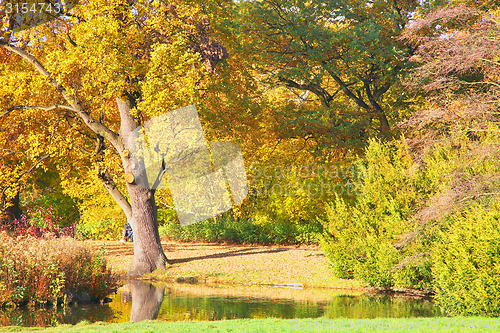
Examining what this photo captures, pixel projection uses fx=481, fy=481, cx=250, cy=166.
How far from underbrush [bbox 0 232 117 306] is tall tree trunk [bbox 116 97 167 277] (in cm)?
428

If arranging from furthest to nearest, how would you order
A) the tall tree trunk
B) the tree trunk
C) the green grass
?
the tall tree trunk → the tree trunk → the green grass

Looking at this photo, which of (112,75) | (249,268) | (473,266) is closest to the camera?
→ (473,266)

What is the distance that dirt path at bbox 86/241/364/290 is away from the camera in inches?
540

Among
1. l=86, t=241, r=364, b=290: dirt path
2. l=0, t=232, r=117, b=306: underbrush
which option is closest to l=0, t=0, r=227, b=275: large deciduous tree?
l=86, t=241, r=364, b=290: dirt path

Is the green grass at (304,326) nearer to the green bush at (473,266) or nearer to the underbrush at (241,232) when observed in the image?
the green bush at (473,266)

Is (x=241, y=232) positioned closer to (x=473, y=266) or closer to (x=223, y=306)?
(x=223, y=306)

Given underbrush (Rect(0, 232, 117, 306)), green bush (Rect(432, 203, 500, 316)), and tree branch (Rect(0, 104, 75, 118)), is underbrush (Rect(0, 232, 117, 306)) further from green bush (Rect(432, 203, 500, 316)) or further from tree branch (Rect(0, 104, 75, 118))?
green bush (Rect(432, 203, 500, 316))

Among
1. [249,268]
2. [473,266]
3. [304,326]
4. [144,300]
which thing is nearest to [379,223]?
[473,266]

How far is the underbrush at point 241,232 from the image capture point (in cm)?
2319

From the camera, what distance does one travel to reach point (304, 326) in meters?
7.50

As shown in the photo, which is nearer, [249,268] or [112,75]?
[112,75]

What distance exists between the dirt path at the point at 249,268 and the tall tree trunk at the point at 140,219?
19.1 inches

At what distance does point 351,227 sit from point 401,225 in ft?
5.43

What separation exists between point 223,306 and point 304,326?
315 centimetres
